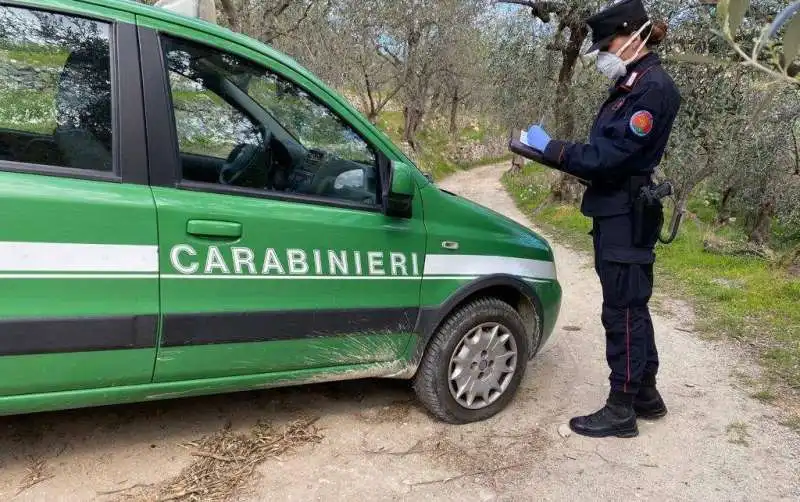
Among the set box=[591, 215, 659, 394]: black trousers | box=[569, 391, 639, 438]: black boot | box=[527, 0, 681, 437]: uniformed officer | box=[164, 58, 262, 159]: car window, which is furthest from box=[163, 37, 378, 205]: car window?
box=[569, 391, 639, 438]: black boot

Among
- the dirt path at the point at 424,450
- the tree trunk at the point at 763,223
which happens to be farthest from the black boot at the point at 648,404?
the tree trunk at the point at 763,223

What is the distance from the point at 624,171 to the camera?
298cm

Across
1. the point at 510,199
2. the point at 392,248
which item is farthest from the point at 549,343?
the point at 510,199

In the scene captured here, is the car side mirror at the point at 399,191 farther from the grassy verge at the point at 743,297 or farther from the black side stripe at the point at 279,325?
the grassy verge at the point at 743,297

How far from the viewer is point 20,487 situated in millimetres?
2551

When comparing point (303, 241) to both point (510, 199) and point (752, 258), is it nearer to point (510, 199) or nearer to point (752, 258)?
point (752, 258)

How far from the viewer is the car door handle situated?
2422mm

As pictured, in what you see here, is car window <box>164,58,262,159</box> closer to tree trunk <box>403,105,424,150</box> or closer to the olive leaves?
the olive leaves

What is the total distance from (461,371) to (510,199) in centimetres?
1603

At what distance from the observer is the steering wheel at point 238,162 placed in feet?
8.66

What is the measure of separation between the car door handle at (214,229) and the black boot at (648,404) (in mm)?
2467

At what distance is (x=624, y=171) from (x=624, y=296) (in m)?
0.66

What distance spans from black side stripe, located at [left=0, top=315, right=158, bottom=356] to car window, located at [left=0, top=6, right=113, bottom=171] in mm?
593

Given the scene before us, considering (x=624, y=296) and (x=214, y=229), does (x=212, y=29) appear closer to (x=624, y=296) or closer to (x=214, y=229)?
(x=214, y=229)
